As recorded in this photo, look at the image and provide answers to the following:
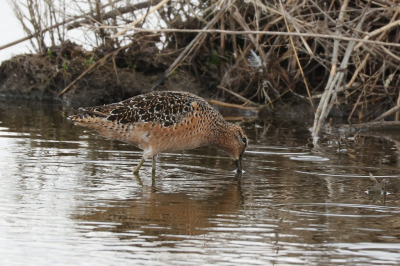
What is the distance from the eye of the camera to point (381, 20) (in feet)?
28.6

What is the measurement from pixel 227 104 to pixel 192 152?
101 inches

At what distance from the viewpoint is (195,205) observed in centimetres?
432

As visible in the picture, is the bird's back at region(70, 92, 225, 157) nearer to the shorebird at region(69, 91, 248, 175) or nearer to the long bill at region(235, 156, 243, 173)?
the shorebird at region(69, 91, 248, 175)

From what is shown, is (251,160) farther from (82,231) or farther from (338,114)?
(338,114)

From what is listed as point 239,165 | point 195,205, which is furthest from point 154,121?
point 195,205

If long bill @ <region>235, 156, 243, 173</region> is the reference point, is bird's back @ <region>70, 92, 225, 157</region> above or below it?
above

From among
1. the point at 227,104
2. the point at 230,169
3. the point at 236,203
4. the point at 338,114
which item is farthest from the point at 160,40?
the point at 236,203

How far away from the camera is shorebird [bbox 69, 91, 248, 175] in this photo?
528cm

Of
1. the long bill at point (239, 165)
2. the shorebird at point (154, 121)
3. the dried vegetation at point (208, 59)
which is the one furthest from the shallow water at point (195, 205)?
the dried vegetation at point (208, 59)

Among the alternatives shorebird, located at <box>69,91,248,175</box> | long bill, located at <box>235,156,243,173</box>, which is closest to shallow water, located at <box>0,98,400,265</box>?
long bill, located at <box>235,156,243,173</box>

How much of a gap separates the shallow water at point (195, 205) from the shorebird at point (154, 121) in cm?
25

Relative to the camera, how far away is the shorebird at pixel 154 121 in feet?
17.3

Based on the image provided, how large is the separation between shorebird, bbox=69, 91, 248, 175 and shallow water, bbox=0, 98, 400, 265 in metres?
0.25

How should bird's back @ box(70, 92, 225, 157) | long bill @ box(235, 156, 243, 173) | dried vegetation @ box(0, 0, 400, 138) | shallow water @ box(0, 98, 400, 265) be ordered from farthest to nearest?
dried vegetation @ box(0, 0, 400, 138), long bill @ box(235, 156, 243, 173), bird's back @ box(70, 92, 225, 157), shallow water @ box(0, 98, 400, 265)
